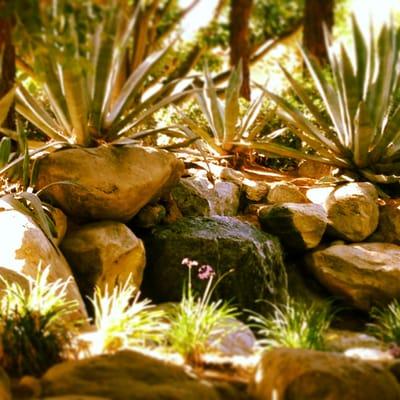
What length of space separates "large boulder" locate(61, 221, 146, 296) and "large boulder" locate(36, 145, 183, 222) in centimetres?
19

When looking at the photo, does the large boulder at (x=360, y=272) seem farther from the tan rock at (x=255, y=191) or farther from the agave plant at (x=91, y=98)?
the agave plant at (x=91, y=98)

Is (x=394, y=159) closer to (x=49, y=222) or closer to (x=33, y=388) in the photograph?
(x=49, y=222)

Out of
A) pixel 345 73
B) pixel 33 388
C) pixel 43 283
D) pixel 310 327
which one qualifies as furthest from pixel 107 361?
pixel 345 73

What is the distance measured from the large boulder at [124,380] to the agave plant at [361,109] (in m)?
3.01

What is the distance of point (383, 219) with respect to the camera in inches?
213

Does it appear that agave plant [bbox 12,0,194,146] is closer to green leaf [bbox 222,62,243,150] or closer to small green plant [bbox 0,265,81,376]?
green leaf [bbox 222,62,243,150]

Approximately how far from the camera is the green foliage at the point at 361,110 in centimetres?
505

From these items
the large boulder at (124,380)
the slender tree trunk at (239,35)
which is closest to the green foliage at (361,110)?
the large boulder at (124,380)

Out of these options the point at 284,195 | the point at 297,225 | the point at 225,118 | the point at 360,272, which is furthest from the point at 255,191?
Result: the point at 360,272

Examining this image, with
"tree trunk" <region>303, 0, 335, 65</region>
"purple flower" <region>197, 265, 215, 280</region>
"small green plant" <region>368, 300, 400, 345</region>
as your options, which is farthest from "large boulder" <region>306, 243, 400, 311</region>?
"tree trunk" <region>303, 0, 335, 65</region>

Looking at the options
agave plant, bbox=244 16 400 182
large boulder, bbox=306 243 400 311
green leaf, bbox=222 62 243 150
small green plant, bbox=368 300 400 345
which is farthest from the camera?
green leaf, bbox=222 62 243 150

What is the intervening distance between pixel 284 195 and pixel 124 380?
10.4 feet

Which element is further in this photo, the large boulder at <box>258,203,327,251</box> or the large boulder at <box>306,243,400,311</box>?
the large boulder at <box>258,203,327,251</box>

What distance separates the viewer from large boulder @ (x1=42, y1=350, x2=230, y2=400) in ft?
8.85
